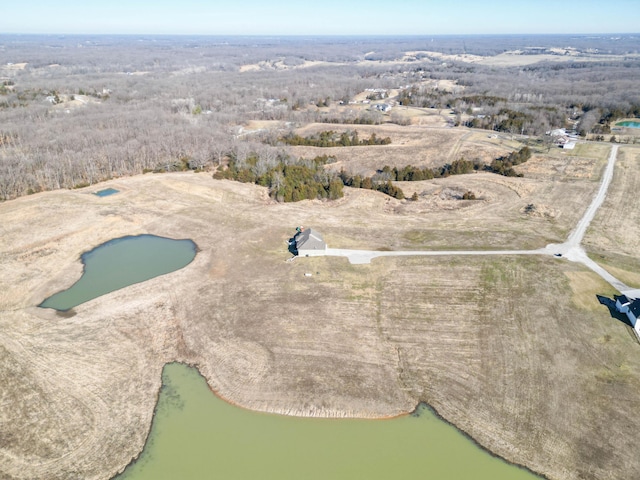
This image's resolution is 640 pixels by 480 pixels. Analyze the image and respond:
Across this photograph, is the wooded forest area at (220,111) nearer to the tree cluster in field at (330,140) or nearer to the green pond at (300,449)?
the tree cluster in field at (330,140)

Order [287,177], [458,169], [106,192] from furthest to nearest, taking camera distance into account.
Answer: [458,169] → [287,177] → [106,192]

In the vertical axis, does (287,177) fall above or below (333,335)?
above

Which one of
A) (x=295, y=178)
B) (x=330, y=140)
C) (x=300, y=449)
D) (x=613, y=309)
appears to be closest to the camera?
(x=300, y=449)

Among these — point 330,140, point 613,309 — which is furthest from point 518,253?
point 330,140

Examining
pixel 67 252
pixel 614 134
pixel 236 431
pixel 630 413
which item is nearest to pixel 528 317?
pixel 630 413

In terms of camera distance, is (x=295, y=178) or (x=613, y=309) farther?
(x=295, y=178)

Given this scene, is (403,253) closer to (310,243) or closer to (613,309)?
(310,243)
